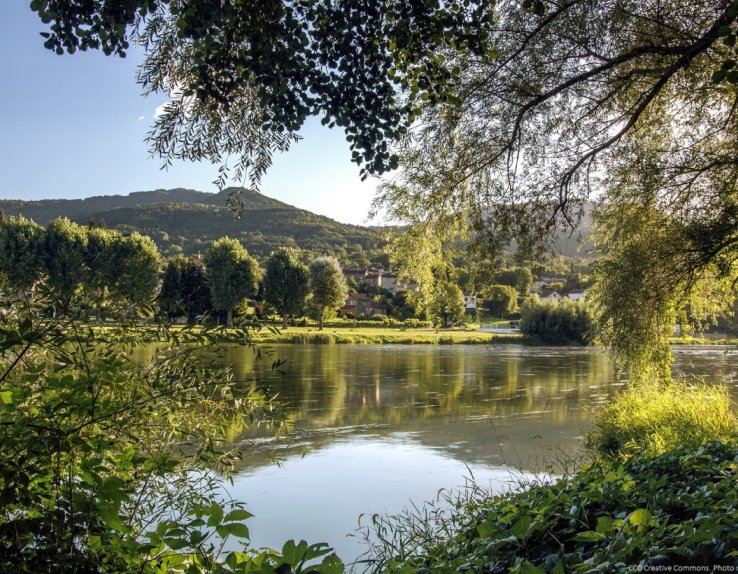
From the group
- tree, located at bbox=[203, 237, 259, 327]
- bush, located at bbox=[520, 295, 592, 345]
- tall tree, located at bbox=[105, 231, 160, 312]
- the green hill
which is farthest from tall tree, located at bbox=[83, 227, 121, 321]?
the green hill

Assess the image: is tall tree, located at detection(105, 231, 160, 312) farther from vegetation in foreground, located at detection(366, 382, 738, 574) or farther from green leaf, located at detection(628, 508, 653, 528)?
green leaf, located at detection(628, 508, 653, 528)

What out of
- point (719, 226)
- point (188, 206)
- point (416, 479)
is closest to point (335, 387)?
point (416, 479)

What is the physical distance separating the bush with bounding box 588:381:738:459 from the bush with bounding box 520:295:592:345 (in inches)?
1191

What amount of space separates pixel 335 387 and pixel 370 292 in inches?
2420

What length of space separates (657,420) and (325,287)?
1816 inches

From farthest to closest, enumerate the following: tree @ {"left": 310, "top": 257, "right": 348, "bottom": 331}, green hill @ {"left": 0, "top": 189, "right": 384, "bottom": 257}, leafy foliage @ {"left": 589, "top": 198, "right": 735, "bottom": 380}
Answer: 1. green hill @ {"left": 0, "top": 189, "right": 384, "bottom": 257}
2. tree @ {"left": 310, "top": 257, "right": 348, "bottom": 331}
3. leafy foliage @ {"left": 589, "top": 198, "right": 735, "bottom": 380}

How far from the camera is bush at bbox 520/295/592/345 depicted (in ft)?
133

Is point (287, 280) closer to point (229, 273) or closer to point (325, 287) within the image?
point (325, 287)

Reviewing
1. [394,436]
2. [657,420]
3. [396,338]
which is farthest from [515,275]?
[396,338]

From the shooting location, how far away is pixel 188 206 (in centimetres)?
11162

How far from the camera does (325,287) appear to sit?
54.5 metres

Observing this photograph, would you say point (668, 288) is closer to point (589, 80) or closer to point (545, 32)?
point (589, 80)

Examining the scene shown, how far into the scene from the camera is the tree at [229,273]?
166ft

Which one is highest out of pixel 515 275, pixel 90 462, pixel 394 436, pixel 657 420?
pixel 515 275
